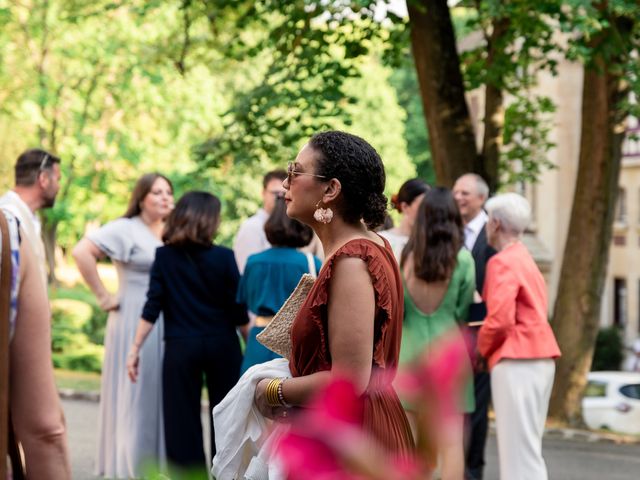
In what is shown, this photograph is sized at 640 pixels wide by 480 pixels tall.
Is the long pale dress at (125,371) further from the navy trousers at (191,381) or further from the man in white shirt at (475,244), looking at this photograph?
the man in white shirt at (475,244)

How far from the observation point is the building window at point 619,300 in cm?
4556

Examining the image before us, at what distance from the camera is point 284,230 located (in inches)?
286

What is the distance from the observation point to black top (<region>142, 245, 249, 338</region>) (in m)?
7.79

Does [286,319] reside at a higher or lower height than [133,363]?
higher

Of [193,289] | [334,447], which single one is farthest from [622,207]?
[334,447]

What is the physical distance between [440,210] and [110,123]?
1055 inches

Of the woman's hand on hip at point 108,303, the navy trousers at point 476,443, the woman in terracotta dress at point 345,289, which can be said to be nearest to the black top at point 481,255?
the navy trousers at point 476,443

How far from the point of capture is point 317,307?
129 inches

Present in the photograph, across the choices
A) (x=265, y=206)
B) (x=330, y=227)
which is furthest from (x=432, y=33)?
(x=330, y=227)

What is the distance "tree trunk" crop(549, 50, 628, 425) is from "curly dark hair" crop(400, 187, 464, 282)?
324 inches

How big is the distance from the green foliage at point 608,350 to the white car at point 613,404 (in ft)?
58.5

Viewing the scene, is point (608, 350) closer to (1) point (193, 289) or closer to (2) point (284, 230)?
(1) point (193, 289)

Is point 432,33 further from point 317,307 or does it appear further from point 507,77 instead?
point 317,307

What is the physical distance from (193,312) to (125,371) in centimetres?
130
